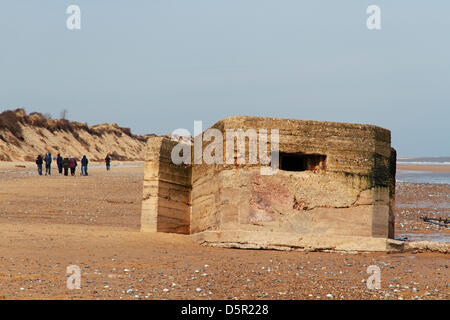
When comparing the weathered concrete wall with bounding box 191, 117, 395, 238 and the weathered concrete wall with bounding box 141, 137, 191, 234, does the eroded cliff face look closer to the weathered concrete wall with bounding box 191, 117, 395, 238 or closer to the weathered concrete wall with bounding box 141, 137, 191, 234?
the weathered concrete wall with bounding box 141, 137, 191, 234

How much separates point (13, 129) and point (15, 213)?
38841 mm

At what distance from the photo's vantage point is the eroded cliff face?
51688 mm

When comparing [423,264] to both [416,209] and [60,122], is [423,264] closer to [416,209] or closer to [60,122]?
[416,209]

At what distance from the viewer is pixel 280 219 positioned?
31.0 ft

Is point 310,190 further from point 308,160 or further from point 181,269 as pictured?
point 181,269

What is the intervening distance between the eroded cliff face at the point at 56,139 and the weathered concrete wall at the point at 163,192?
131ft

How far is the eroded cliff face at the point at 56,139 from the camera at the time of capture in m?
51.7

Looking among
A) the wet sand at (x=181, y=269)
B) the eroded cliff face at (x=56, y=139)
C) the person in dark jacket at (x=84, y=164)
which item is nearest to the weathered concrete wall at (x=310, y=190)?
the wet sand at (x=181, y=269)

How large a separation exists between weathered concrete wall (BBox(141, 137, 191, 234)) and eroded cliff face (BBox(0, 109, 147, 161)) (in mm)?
39899

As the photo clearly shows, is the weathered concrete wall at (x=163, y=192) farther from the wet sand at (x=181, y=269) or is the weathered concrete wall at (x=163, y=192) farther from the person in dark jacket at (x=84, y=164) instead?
the person in dark jacket at (x=84, y=164)

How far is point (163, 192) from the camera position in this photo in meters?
10.9

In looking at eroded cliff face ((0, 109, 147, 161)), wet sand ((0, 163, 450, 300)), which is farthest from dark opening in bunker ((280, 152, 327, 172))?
eroded cliff face ((0, 109, 147, 161))

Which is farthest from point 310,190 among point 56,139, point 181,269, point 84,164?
point 56,139
